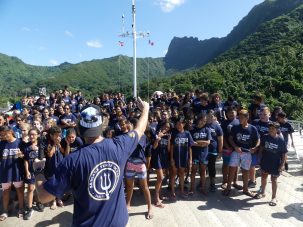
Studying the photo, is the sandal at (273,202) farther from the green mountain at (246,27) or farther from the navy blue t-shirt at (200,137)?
the green mountain at (246,27)

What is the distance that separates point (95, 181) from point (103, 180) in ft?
0.20

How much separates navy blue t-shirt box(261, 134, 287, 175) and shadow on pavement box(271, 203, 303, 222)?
27.2 inches

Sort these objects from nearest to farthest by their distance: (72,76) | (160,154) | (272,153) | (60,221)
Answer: (60,221)
(272,153)
(160,154)
(72,76)

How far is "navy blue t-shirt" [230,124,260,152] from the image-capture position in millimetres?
6203

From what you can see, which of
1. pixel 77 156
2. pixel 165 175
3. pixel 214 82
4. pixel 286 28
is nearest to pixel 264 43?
pixel 286 28

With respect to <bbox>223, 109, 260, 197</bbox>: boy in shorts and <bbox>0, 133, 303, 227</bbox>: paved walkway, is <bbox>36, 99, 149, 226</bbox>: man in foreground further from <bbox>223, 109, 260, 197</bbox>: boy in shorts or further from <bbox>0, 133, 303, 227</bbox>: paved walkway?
<bbox>223, 109, 260, 197</bbox>: boy in shorts

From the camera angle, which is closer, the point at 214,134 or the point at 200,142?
the point at 200,142

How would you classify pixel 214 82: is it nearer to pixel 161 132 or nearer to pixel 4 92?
pixel 161 132

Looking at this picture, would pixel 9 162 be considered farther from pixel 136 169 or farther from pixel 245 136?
pixel 245 136

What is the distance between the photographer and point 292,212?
18.4 feet

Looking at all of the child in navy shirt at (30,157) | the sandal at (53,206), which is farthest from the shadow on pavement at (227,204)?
the child in navy shirt at (30,157)

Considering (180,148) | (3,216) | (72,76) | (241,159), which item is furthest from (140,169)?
(72,76)

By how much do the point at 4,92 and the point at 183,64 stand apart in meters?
112

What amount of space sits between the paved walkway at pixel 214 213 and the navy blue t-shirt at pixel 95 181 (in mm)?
3186
